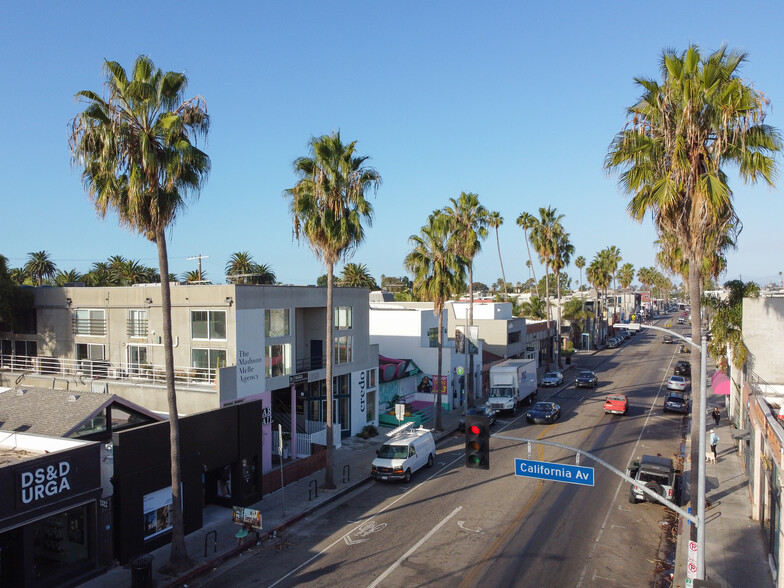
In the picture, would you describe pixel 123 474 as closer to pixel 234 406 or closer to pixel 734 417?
pixel 234 406

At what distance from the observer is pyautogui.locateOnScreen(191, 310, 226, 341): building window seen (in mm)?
26391

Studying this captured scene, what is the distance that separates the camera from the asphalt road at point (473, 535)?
1712cm

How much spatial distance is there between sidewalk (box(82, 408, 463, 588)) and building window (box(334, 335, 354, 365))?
16.0ft

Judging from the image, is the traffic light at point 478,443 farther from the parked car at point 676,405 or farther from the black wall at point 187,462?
the parked car at point 676,405

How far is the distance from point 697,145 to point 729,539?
1347 cm

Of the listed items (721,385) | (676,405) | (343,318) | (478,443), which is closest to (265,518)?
(478,443)

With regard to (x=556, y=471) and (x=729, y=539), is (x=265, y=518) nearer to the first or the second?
(x=556, y=471)

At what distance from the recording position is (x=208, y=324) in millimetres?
26719

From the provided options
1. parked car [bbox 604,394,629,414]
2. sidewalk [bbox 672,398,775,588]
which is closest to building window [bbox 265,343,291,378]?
sidewalk [bbox 672,398,775,588]

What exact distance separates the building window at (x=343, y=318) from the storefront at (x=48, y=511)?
1732cm

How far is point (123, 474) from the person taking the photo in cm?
1834

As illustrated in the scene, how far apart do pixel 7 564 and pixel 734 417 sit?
130ft

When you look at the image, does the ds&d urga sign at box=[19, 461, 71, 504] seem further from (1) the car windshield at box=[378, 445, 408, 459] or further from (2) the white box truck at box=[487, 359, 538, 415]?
(2) the white box truck at box=[487, 359, 538, 415]

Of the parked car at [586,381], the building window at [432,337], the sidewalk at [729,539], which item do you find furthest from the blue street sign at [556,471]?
the parked car at [586,381]
